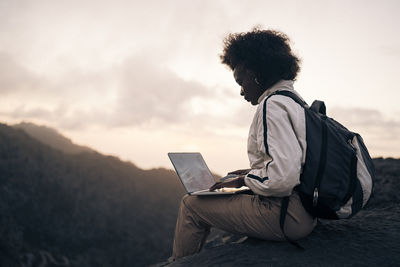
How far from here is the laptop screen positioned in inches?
131

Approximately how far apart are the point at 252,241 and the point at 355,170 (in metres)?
1.17

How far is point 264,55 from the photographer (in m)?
3.24

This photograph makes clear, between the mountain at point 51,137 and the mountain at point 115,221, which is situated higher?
the mountain at point 51,137

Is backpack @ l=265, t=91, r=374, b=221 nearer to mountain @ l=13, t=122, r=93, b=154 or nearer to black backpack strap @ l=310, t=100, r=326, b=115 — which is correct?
black backpack strap @ l=310, t=100, r=326, b=115

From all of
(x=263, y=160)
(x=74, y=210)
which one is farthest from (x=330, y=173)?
(x=74, y=210)

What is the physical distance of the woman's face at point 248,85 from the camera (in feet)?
10.8

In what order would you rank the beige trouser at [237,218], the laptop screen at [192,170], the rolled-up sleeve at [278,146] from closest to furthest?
the rolled-up sleeve at [278,146] → the beige trouser at [237,218] → the laptop screen at [192,170]

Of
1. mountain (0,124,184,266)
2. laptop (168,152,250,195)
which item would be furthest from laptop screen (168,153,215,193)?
mountain (0,124,184,266)

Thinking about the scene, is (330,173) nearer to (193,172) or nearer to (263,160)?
(263,160)

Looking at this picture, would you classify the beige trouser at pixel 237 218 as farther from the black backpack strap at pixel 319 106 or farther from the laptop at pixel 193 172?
the black backpack strap at pixel 319 106

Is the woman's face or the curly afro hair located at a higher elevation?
the curly afro hair

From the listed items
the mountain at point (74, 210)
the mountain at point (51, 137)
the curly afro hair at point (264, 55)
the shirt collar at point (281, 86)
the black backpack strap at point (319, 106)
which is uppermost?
the mountain at point (51, 137)

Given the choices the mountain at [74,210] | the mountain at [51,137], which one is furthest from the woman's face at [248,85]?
the mountain at [51,137]

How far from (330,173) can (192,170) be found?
138 centimetres
